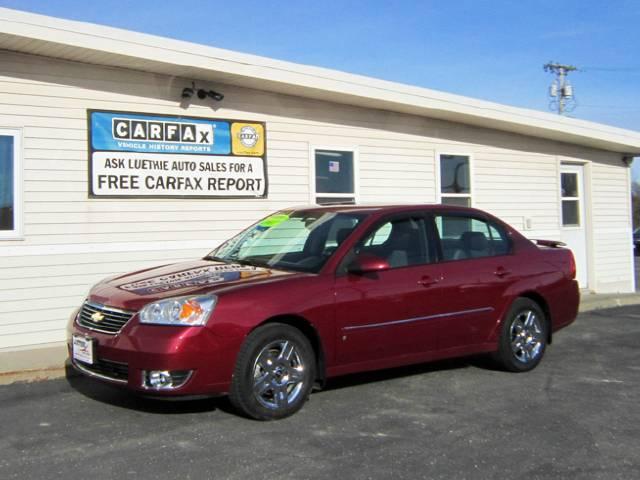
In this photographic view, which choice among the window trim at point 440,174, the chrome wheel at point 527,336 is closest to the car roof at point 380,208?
the chrome wheel at point 527,336

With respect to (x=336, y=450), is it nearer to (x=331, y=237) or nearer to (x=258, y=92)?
(x=331, y=237)

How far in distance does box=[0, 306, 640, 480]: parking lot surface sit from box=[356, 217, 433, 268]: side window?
1134mm

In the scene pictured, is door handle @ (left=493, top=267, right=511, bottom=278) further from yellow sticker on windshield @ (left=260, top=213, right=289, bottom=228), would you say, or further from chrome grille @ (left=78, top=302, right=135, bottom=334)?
chrome grille @ (left=78, top=302, right=135, bottom=334)

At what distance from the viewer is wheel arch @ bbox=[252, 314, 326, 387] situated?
16.9 ft

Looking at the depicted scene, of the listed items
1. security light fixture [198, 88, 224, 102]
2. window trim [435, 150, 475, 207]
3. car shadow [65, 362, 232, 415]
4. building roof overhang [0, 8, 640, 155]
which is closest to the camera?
car shadow [65, 362, 232, 415]

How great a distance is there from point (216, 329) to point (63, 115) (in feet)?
12.8

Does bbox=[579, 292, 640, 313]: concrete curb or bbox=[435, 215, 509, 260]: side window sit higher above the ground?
bbox=[435, 215, 509, 260]: side window

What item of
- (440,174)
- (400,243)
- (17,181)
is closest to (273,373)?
(400,243)

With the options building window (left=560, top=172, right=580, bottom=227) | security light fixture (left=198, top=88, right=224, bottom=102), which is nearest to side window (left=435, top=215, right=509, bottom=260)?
security light fixture (left=198, top=88, right=224, bottom=102)

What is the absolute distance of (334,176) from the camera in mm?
9758

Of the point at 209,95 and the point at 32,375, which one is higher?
the point at 209,95

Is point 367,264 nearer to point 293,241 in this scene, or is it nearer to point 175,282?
point 293,241

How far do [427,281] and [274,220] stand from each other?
1.58m

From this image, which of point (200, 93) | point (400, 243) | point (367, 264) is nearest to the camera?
point (367, 264)
